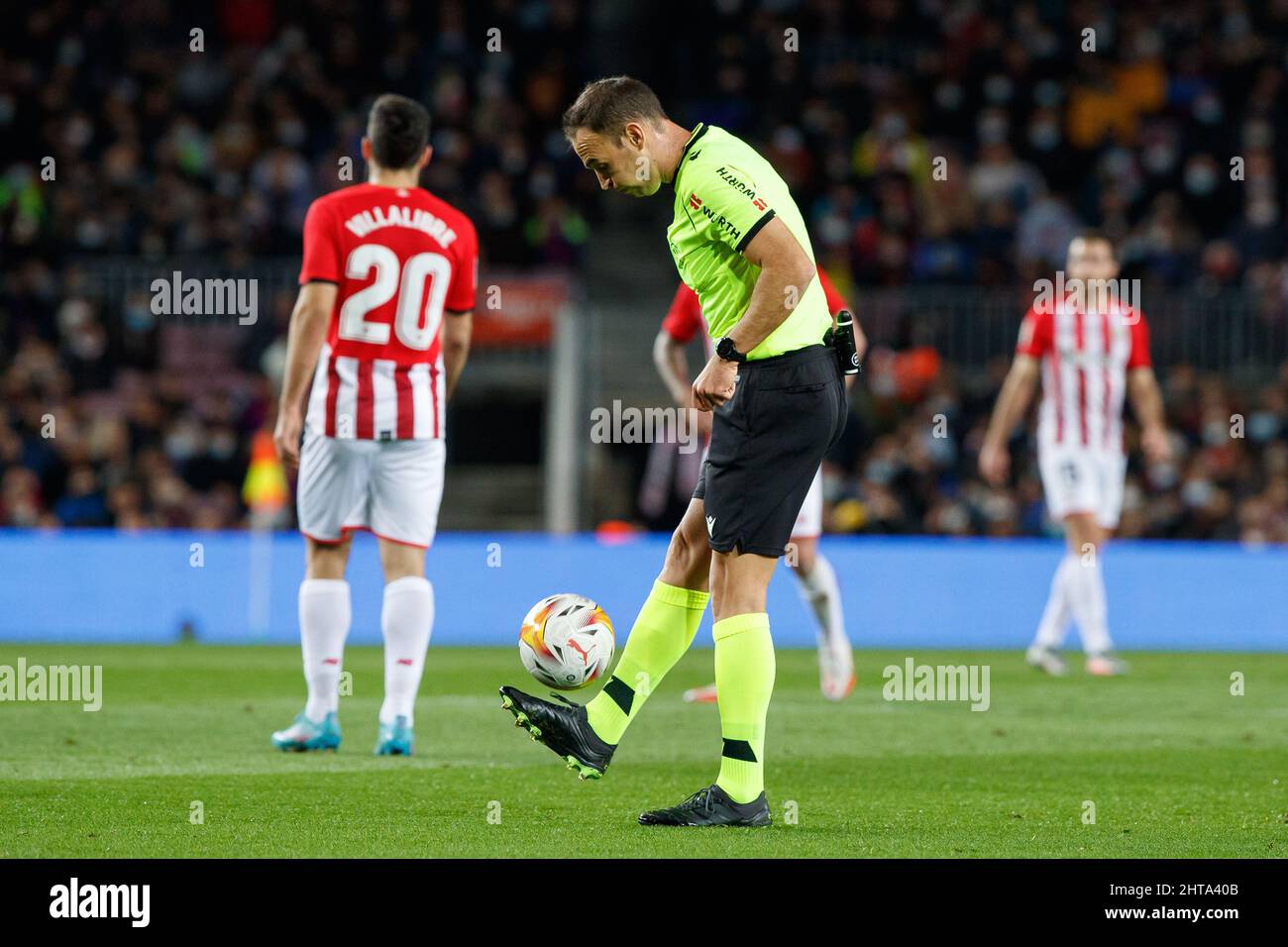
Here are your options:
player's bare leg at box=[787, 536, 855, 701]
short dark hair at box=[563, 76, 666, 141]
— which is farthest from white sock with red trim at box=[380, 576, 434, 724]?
player's bare leg at box=[787, 536, 855, 701]

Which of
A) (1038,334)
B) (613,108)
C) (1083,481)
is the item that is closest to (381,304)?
(613,108)

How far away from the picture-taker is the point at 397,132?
7242 mm

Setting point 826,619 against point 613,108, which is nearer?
point 613,108

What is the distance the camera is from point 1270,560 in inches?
575

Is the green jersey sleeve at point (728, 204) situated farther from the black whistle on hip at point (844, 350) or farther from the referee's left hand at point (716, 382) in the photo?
the black whistle on hip at point (844, 350)

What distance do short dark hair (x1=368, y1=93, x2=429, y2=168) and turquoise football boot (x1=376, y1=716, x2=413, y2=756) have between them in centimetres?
206

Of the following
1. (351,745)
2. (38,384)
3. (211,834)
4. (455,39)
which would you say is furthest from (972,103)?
(211,834)

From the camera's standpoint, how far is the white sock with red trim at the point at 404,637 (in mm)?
7379

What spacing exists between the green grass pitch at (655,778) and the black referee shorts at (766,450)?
0.85 meters

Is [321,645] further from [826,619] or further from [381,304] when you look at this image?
[826,619]

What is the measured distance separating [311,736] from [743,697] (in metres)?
2.31

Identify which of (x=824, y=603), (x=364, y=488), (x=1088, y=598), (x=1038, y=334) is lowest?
(x=1088, y=598)

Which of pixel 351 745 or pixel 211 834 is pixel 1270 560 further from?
pixel 211 834

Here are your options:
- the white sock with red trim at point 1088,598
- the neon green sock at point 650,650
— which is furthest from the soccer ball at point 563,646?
the white sock with red trim at point 1088,598
